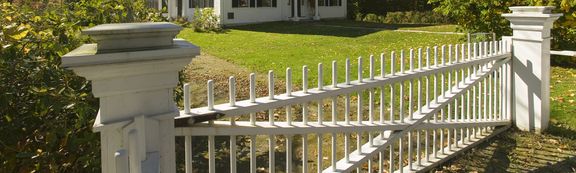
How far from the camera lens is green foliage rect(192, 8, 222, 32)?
2472cm

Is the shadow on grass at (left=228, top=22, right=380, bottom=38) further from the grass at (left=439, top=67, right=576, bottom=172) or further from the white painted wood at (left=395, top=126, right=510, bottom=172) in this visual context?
the white painted wood at (left=395, top=126, right=510, bottom=172)

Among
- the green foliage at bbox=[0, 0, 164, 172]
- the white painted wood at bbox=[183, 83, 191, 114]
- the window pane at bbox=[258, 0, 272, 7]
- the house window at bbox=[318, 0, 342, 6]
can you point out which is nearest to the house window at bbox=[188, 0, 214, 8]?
the window pane at bbox=[258, 0, 272, 7]

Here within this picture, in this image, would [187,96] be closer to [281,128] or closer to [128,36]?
[128,36]

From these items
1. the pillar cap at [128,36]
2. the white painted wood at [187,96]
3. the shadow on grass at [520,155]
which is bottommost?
the shadow on grass at [520,155]

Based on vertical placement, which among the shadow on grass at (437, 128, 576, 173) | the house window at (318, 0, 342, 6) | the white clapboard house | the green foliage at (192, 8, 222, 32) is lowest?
the shadow on grass at (437, 128, 576, 173)

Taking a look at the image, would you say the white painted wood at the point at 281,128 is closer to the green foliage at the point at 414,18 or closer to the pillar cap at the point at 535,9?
the pillar cap at the point at 535,9

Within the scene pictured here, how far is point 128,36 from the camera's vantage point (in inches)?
89.0

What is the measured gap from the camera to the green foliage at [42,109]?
323cm

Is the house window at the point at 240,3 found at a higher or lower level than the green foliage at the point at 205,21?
higher

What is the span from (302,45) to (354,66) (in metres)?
6.39

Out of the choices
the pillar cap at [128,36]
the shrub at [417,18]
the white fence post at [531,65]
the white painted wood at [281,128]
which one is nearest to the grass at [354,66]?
the white fence post at [531,65]

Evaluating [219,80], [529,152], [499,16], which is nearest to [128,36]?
[529,152]

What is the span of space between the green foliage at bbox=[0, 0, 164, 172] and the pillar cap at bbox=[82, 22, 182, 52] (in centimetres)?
101

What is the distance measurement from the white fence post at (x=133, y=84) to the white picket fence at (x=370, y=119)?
315 mm
